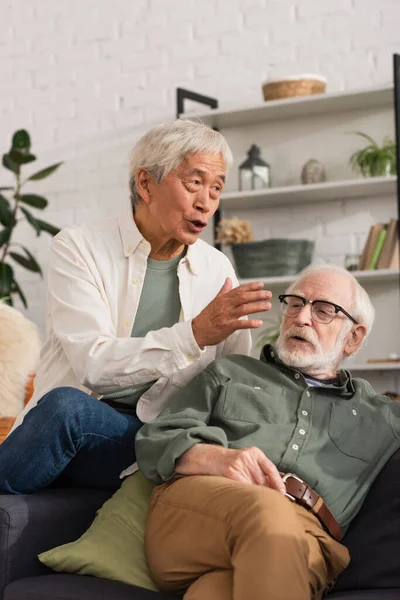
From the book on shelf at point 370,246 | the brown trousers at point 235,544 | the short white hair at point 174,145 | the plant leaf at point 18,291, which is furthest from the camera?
the plant leaf at point 18,291

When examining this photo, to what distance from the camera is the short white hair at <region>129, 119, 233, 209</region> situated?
255 centimetres

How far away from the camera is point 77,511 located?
86.0 inches

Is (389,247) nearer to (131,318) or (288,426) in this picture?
(131,318)

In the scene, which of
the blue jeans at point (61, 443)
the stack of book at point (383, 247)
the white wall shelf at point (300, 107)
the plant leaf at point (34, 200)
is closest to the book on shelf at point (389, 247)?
the stack of book at point (383, 247)

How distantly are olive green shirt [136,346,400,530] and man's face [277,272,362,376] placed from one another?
0.13ft

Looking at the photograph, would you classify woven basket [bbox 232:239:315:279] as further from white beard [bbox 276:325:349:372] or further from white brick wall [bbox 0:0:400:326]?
white beard [bbox 276:325:349:372]

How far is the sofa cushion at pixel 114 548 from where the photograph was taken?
2010 millimetres

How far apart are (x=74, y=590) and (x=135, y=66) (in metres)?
3.70

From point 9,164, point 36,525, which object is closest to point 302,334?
point 36,525

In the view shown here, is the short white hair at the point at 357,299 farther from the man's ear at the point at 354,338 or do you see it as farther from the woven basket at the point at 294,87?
the woven basket at the point at 294,87

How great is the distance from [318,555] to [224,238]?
9.24ft

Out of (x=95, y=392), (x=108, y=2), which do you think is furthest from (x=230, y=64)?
(x=95, y=392)

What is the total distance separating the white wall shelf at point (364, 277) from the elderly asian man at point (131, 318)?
170cm

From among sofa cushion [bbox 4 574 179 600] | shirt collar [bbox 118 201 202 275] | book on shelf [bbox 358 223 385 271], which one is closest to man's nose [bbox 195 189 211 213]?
shirt collar [bbox 118 201 202 275]
